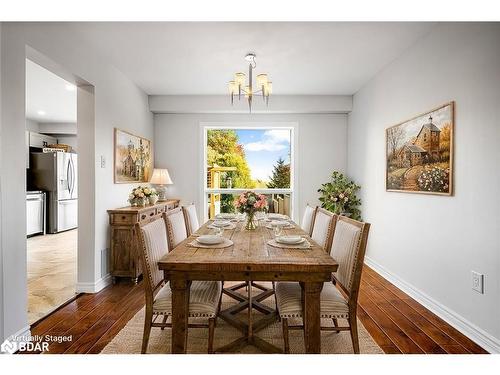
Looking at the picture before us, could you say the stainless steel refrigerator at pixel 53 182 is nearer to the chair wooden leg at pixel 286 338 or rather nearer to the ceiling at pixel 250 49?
A: the ceiling at pixel 250 49

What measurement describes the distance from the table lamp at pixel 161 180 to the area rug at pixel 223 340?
8.40ft

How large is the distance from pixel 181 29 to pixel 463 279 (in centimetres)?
320

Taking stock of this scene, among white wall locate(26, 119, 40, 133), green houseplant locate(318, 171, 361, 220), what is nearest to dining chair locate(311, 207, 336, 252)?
green houseplant locate(318, 171, 361, 220)

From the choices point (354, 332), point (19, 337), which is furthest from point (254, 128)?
point (19, 337)

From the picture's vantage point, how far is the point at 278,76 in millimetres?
4023

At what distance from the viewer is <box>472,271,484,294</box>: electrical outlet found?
221 centimetres

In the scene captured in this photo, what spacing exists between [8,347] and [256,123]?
13.8 ft

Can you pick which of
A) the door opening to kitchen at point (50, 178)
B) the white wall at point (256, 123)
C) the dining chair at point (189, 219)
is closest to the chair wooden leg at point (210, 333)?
the dining chair at point (189, 219)

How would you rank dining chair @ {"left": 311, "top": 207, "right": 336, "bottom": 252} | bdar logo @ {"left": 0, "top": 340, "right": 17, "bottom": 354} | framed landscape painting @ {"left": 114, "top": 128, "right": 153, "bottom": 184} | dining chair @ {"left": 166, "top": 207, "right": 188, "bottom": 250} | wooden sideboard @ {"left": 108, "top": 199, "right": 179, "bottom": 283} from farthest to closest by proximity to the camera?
framed landscape painting @ {"left": 114, "top": 128, "right": 153, "bottom": 184}
wooden sideboard @ {"left": 108, "top": 199, "right": 179, "bottom": 283}
dining chair @ {"left": 166, "top": 207, "right": 188, "bottom": 250}
dining chair @ {"left": 311, "top": 207, "right": 336, "bottom": 252}
bdar logo @ {"left": 0, "top": 340, "right": 17, "bottom": 354}

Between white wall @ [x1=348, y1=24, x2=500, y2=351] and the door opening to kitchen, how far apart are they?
148 inches

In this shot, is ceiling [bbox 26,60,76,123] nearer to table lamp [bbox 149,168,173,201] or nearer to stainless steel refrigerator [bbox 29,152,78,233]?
stainless steel refrigerator [bbox 29,152,78,233]

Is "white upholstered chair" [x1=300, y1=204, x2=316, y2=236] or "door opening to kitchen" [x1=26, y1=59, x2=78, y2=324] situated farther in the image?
"door opening to kitchen" [x1=26, y1=59, x2=78, y2=324]

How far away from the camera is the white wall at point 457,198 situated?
84.3 inches
